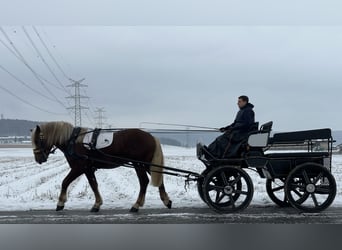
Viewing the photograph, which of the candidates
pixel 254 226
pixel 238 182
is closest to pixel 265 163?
pixel 238 182

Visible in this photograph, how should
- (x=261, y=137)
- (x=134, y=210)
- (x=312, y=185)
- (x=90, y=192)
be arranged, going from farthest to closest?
(x=90, y=192) → (x=134, y=210) → (x=312, y=185) → (x=261, y=137)

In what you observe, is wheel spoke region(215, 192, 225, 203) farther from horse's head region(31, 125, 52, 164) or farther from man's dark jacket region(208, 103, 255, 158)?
horse's head region(31, 125, 52, 164)

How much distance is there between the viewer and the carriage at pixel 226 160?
5324 mm

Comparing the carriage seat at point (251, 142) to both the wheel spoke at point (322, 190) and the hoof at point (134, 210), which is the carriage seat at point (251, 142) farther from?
the hoof at point (134, 210)

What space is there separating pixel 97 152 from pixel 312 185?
122 inches

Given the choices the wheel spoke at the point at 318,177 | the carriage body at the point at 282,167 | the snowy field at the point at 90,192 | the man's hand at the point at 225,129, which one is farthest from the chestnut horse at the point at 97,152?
the wheel spoke at the point at 318,177

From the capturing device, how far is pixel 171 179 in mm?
9367

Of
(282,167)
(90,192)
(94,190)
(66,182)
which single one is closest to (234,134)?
(282,167)

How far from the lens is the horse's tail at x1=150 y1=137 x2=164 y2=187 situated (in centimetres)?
557

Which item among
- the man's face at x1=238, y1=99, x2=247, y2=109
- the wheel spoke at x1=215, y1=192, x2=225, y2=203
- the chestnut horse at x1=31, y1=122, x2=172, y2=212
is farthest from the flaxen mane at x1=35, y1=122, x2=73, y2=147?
the man's face at x1=238, y1=99, x2=247, y2=109

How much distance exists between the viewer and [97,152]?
18.3 feet

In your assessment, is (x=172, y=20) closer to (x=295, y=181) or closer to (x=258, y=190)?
(x=295, y=181)

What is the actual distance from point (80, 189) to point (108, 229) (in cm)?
355

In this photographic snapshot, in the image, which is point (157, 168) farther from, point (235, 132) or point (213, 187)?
point (235, 132)
